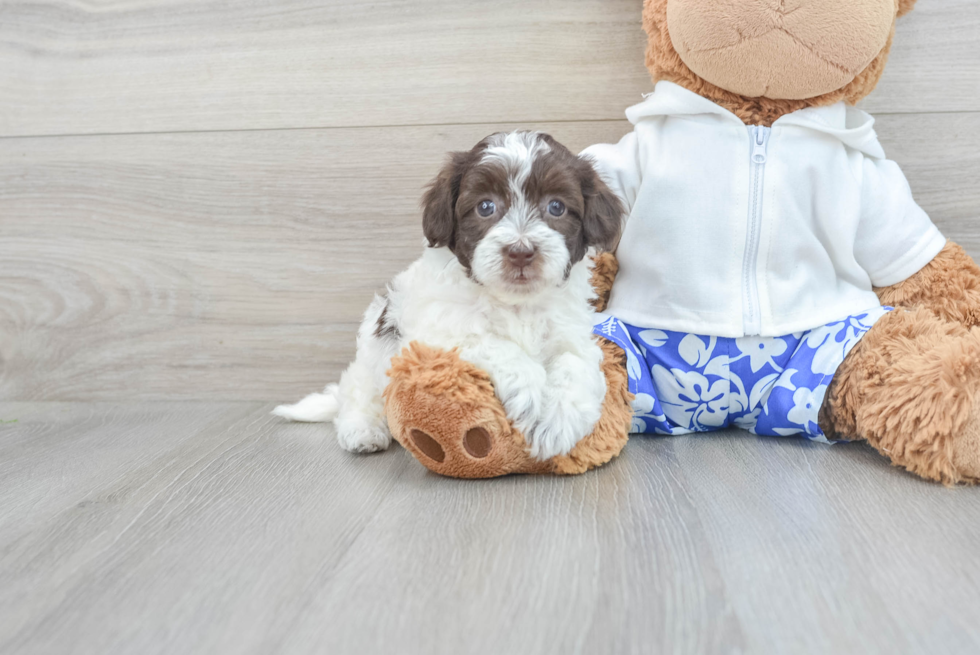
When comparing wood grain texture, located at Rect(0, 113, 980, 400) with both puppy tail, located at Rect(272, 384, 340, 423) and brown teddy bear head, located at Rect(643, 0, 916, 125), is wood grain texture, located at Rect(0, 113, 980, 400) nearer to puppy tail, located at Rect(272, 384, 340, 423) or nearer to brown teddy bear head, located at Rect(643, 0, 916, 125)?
puppy tail, located at Rect(272, 384, 340, 423)

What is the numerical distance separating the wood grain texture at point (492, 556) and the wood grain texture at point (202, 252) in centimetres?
53

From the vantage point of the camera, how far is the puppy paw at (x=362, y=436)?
165cm

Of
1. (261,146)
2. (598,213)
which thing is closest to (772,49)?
(598,213)

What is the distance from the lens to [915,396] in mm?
1380

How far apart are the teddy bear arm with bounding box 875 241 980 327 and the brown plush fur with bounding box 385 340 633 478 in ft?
2.51

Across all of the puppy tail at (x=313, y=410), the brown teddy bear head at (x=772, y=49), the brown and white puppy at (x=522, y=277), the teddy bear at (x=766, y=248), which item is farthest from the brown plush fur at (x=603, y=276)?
the puppy tail at (x=313, y=410)

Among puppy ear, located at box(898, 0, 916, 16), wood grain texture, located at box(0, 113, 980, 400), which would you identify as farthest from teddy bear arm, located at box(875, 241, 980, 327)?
wood grain texture, located at box(0, 113, 980, 400)

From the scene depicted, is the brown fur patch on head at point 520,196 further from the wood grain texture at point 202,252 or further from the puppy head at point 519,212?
the wood grain texture at point 202,252

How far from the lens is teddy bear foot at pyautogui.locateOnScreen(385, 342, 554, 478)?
1.32 meters

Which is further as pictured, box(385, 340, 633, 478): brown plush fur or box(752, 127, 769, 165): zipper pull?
box(752, 127, 769, 165): zipper pull

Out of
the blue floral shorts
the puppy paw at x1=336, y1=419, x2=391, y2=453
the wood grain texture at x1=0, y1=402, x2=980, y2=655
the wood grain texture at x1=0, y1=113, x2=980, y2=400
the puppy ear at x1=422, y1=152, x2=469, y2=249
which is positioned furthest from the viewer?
the wood grain texture at x1=0, y1=113, x2=980, y2=400

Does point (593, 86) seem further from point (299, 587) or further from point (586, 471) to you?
point (299, 587)

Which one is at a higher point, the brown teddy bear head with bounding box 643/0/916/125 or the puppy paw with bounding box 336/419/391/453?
the brown teddy bear head with bounding box 643/0/916/125

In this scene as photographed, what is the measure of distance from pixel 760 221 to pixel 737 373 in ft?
1.04
